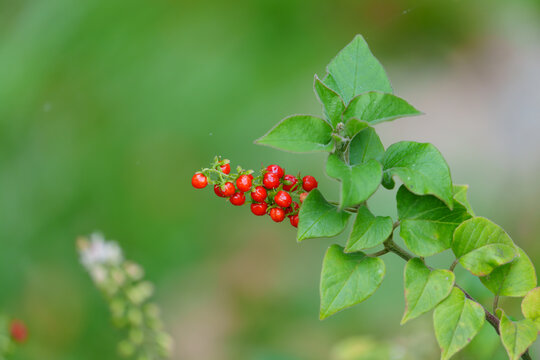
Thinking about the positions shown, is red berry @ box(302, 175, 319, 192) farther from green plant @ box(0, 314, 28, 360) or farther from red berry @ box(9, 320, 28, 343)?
red berry @ box(9, 320, 28, 343)

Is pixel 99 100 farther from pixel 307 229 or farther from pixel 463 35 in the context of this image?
pixel 307 229

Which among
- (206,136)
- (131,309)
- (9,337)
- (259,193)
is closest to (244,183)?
(259,193)

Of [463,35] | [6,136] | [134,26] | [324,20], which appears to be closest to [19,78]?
[6,136]

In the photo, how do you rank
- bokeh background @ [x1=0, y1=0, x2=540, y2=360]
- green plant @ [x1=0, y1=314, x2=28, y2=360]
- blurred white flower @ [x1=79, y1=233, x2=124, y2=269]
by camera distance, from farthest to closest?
1. bokeh background @ [x1=0, y1=0, x2=540, y2=360]
2. blurred white flower @ [x1=79, y1=233, x2=124, y2=269]
3. green plant @ [x1=0, y1=314, x2=28, y2=360]

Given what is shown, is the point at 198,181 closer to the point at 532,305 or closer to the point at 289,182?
the point at 289,182

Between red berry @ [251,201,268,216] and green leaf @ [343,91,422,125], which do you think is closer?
green leaf @ [343,91,422,125]

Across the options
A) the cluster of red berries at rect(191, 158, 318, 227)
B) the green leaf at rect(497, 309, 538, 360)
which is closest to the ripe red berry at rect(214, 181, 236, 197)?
the cluster of red berries at rect(191, 158, 318, 227)
